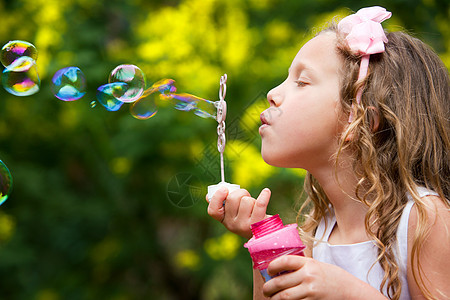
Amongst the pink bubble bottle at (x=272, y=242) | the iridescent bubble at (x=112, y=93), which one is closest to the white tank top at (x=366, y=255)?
the pink bubble bottle at (x=272, y=242)

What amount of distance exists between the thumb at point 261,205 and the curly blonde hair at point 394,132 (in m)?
0.22

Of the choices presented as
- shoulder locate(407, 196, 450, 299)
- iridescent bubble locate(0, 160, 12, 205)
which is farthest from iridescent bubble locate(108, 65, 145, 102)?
shoulder locate(407, 196, 450, 299)

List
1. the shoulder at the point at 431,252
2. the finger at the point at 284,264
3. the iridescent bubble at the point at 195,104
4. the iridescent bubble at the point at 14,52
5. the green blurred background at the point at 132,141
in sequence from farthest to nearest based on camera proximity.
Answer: the green blurred background at the point at 132,141
the iridescent bubble at the point at 14,52
the iridescent bubble at the point at 195,104
the shoulder at the point at 431,252
the finger at the point at 284,264

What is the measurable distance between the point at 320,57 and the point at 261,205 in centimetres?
47

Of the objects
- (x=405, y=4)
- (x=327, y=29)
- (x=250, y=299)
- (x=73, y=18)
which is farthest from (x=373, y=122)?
(x=250, y=299)

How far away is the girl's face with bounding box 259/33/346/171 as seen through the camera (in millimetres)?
1511

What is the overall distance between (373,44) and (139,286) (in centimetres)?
358

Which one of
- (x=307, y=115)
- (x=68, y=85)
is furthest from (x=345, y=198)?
(x=68, y=85)

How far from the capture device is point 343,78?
5.03 ft

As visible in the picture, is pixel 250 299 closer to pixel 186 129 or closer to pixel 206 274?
pixel 206 274

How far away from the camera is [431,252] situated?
4.40 ft

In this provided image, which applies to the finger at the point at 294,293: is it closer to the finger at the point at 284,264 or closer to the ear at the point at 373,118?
the finger at the point at 284,264

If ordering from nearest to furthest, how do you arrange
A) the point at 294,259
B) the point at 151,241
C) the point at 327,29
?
the point at 294,259 → the point at 327,29 → the point at 151,241

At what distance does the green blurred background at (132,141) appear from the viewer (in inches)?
129
